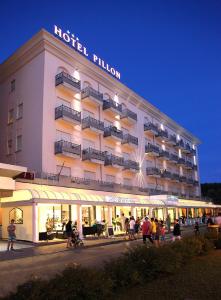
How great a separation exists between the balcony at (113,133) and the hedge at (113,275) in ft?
92.9

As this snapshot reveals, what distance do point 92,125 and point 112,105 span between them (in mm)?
6027

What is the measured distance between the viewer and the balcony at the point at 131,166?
152ft

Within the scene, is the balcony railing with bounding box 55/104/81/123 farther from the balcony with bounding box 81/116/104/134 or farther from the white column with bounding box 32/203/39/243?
the white column with bounding box 32/203/39/243

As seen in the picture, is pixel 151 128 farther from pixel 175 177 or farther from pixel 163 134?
pixel 175 177

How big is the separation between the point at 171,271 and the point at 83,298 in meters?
4.60

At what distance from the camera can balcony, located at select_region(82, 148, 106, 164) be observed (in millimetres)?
38406

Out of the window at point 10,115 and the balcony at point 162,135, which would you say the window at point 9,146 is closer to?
the window at point 10,115

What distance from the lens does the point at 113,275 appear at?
406 inches

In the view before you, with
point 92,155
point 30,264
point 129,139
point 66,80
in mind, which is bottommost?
point 30,264

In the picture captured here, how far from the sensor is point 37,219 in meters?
25.9

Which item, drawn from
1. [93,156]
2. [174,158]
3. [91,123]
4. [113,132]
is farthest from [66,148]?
[174,158]

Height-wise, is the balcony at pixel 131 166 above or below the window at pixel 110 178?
above

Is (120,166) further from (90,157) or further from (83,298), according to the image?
(83,298)

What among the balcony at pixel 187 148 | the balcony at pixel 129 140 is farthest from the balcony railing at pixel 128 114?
the balcony at pixel 187 148
